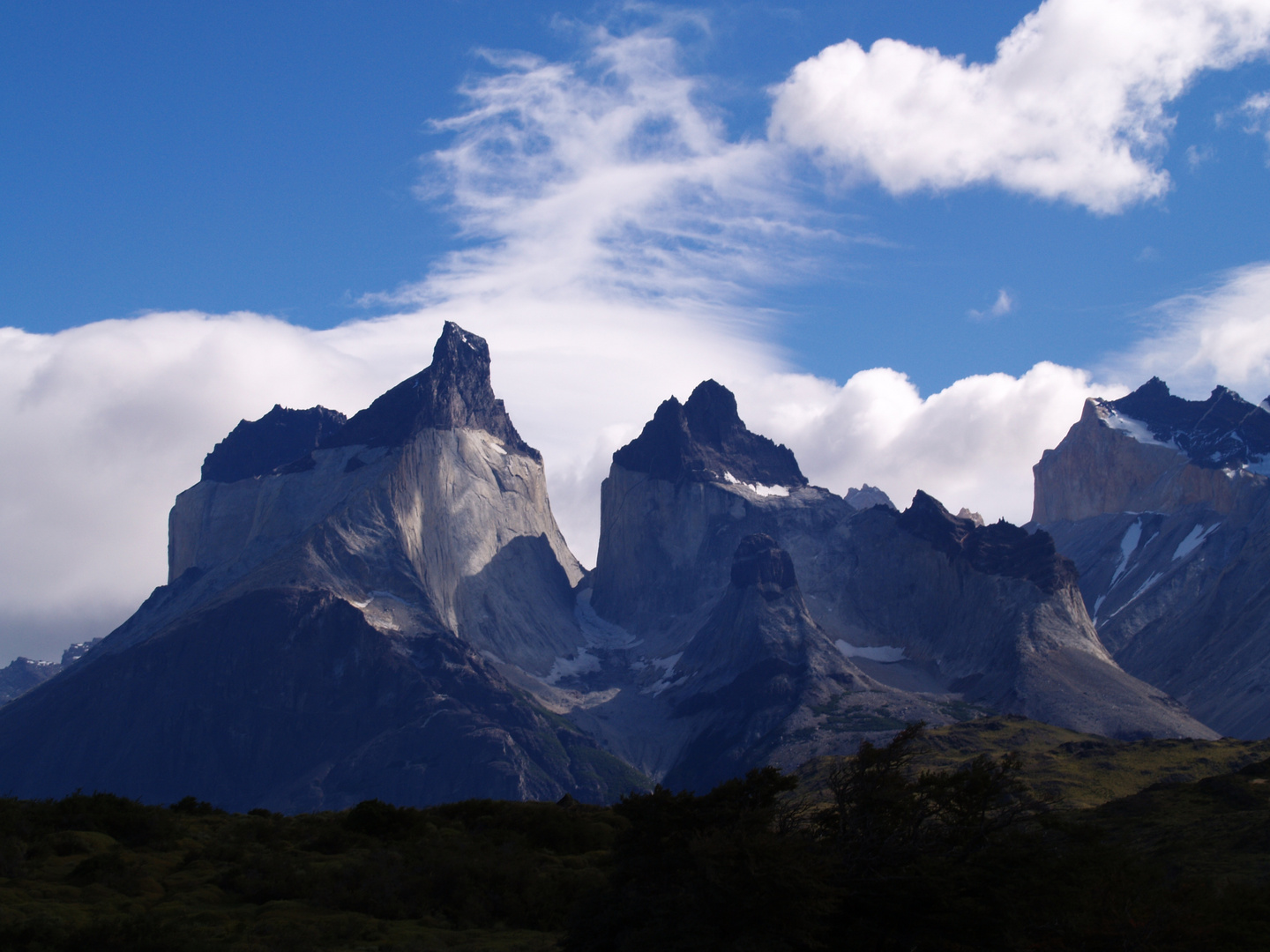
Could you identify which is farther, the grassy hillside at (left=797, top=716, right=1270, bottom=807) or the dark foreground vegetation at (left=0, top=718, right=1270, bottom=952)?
the grassy hillside at (left=797, top=716, right=1270, bottom=807)

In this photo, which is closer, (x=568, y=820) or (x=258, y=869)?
(x=258, y=869)

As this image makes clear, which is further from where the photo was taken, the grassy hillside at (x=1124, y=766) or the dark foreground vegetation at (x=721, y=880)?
the grassy hillside at (x=1124, y=766)

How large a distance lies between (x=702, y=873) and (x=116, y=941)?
22.6 metres

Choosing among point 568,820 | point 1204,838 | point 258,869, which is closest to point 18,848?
point 258,869

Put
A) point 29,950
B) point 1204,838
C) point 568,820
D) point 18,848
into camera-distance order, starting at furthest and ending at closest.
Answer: point 568,820, point 1204,838, point 18,848, point 29,950

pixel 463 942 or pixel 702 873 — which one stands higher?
pixel 702 873

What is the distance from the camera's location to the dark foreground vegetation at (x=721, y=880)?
40.3 metres

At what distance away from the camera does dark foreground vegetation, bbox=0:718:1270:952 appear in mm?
40281

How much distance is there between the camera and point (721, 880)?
3969 centimetres

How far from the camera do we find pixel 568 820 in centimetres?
7588

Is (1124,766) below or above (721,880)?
above

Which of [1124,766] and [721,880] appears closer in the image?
[721,880]

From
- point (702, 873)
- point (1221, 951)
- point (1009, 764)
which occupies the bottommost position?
point (1221, 951)

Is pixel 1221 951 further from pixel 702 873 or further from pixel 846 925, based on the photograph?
pixel 702 873
